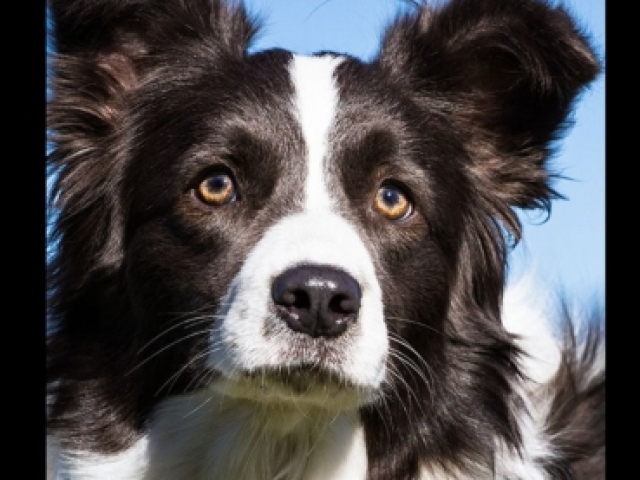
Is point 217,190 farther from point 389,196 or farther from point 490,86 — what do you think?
point 490,86

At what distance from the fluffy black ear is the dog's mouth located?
5.79 ft

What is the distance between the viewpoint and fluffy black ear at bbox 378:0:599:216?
609 cm

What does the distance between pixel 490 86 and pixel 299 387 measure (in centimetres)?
227

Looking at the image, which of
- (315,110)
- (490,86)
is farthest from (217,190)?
(490,86)

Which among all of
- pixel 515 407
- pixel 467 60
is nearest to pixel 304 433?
pixel 515 407

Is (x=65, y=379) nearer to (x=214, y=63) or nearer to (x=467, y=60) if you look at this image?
(x=214, y=63)

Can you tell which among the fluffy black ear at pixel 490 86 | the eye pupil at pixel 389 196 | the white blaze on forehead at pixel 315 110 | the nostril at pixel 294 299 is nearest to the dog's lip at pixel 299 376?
the nostril at pixel 294 299

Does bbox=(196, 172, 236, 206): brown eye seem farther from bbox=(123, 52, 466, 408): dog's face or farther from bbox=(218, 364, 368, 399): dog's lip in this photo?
bbox=(218, 364, 368, 399): dog's lip

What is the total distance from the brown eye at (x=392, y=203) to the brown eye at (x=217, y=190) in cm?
69

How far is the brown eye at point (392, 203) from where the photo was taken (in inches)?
219

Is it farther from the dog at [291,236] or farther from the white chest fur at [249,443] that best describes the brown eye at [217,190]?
the white chest fur at [249,443]

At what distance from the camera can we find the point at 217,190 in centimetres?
545

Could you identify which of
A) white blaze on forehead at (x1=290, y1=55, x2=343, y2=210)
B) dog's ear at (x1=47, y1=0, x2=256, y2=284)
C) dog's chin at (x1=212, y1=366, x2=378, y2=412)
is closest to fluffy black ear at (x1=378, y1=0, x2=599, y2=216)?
white blaze on forehead at (x1=290, y1=55, x2=343, y2=210)

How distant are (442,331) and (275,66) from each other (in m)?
1.59
